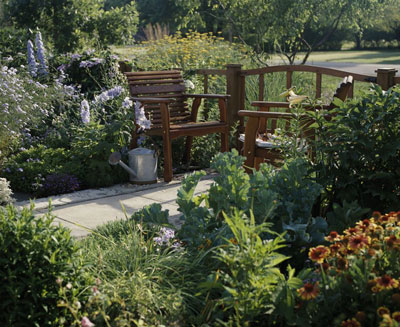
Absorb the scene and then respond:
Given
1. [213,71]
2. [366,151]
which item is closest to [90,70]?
[213,71]

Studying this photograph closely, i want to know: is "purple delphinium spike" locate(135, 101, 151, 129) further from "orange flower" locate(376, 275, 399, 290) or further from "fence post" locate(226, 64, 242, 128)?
"orange flower" locate(376, 275, 399, 290)

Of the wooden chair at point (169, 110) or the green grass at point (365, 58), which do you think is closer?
the wooden chair at point (169, 110)

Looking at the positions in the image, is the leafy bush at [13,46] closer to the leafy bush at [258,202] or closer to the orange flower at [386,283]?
the leafy bush at [258,202]

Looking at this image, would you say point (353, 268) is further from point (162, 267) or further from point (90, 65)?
point (90, 65)

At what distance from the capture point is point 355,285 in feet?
7.13

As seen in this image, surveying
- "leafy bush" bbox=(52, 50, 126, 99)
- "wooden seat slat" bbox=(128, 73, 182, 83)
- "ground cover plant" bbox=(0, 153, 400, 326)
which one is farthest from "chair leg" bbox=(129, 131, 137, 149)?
"ground cover plant" bbox=(0, 153, 400, 326)

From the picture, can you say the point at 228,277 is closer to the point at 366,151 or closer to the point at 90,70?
the point at 366,151

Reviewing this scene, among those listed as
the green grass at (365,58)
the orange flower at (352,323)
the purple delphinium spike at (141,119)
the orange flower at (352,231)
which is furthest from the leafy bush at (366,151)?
the green grass at (365,58)

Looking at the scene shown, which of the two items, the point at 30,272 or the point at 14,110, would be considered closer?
the point at 30,272

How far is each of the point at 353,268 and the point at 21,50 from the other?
6.84 m

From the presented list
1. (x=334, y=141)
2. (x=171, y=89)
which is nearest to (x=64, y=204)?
(x=171, y=89)

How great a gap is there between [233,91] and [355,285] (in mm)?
4436

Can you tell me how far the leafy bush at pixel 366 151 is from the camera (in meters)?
3.28

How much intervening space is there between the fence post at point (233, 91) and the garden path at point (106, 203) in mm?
1111
